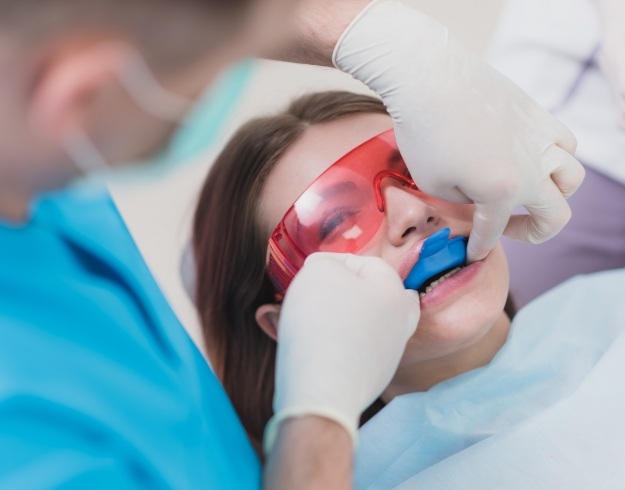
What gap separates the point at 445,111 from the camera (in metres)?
0.97

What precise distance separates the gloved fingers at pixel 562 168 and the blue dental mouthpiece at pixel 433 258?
174 mm

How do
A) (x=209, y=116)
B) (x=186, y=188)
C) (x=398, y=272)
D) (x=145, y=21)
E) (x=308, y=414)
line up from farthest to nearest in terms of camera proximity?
(x=186, y=188) < (x=398, y=272) < (x=308, y=414) < (x=209, y=116) < (x=145, y=21)

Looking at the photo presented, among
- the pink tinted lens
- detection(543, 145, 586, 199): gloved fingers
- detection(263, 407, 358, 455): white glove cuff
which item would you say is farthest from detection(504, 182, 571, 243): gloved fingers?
detection(263, 407, 358, 455): white glove cuff

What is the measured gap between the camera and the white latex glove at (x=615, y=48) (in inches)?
59.5

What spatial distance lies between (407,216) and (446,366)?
0.31m

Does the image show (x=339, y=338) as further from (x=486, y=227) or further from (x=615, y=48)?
(x=615, y=48)

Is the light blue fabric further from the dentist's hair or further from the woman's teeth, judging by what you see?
the dentist's hair

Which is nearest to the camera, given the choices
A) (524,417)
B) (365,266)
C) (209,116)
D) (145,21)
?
(145,21)

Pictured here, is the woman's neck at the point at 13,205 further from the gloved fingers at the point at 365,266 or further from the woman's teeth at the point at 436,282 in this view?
the woman's teeth at the point at 436,282

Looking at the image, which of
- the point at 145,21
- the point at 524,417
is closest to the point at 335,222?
the point at 524,417

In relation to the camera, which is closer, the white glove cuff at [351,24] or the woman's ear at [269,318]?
the white glove cuff at [351,24]

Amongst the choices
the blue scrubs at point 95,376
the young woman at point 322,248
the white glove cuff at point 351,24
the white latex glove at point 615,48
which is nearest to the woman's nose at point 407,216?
the young woman at point 322,248

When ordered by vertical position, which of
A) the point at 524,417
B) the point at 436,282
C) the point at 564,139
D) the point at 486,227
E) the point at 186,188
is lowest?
the point at 186,188

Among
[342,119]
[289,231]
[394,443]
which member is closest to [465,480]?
[394,443]
